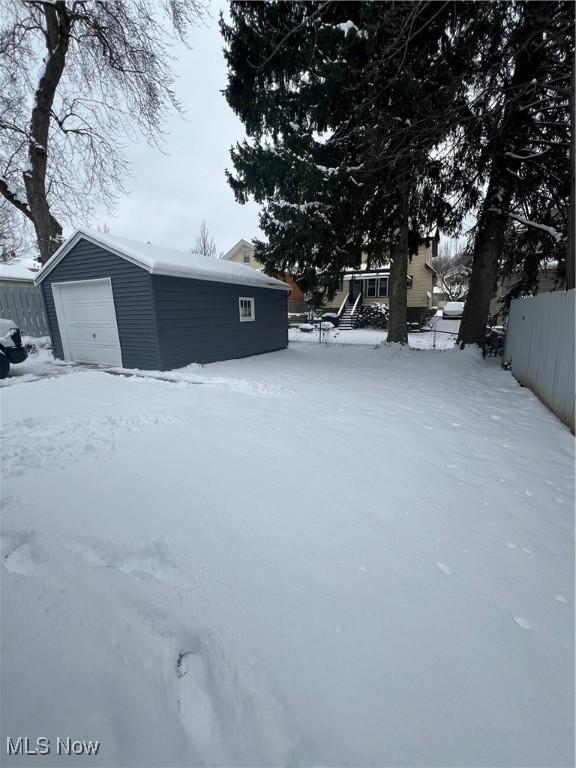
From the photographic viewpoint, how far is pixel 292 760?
3.51ft

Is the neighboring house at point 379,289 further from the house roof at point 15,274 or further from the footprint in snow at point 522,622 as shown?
the footprint in snow at point 522,622

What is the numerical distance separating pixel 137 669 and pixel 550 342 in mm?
6209

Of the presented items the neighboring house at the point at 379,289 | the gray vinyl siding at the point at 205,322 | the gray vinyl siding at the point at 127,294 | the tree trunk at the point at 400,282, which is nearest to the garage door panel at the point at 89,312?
the gray vinyl siding at the point at 127,294

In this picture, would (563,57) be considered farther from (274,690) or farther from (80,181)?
(80,181)

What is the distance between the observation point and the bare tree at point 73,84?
9.70 meters

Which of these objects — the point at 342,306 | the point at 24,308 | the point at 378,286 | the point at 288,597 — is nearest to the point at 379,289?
the point at 378,286

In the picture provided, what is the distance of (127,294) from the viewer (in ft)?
24.1

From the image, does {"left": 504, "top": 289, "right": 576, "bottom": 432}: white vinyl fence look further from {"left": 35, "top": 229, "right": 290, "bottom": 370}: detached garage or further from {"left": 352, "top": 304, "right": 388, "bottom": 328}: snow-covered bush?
{"left": 352, "top": 304, "right": 388, "bottom": 328}: snow-covered bush

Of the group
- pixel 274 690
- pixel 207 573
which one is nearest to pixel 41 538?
pixel 207 573

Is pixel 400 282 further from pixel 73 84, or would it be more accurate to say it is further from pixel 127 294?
pixel 73 84

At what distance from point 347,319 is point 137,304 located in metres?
15.4

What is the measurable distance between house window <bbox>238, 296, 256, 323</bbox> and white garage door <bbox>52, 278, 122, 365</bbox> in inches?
140

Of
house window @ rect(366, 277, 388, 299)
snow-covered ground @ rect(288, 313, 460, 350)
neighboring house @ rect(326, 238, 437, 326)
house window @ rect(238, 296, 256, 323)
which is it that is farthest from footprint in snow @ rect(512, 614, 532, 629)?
house window @ rect(366, 277, 388, 299)

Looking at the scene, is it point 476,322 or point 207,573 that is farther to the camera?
point 476,322
